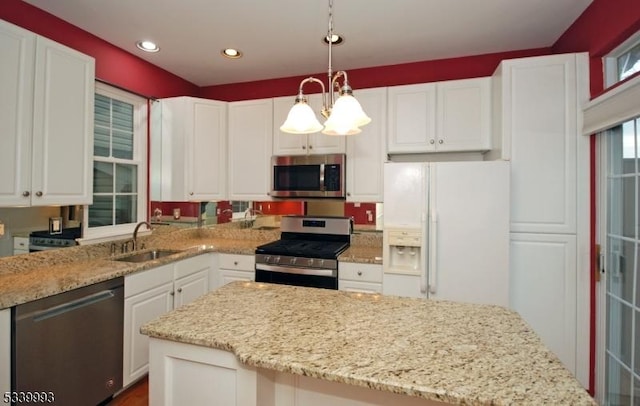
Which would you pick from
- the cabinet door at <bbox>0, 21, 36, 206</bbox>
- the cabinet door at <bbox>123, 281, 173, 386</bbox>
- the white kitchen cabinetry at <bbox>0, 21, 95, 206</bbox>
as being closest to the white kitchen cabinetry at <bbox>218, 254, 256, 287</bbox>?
the cabinet door at <bbox>123, 281, 173, 386</bbox>

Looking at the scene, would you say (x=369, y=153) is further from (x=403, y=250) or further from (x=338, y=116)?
(x=338, y=116)

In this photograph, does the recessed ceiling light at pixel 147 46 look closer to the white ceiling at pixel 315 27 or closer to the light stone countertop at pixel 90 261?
the white ceiling at pixel 315 27

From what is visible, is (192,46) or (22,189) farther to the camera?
(192,46)

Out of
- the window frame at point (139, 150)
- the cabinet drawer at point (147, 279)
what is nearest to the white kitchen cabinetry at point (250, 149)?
the window frame at point (139, 150)

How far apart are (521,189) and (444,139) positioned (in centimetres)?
70

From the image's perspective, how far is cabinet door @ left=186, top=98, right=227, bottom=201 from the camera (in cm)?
306

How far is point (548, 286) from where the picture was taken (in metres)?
2.25

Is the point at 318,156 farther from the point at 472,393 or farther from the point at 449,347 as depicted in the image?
the point at 472,393

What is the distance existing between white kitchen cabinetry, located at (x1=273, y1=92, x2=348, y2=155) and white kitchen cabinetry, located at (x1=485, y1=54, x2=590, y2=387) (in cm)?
136

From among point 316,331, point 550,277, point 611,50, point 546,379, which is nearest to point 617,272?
point 550,277

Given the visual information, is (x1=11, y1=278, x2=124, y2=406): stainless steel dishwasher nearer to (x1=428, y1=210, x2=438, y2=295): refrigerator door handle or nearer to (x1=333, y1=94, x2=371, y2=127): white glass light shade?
→ (x1=333, y1=94, x2=371, y2=127): white glass light shade

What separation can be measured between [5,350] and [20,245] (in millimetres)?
769

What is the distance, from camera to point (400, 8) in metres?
2.13

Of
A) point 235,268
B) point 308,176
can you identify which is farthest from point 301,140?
point 235,268
